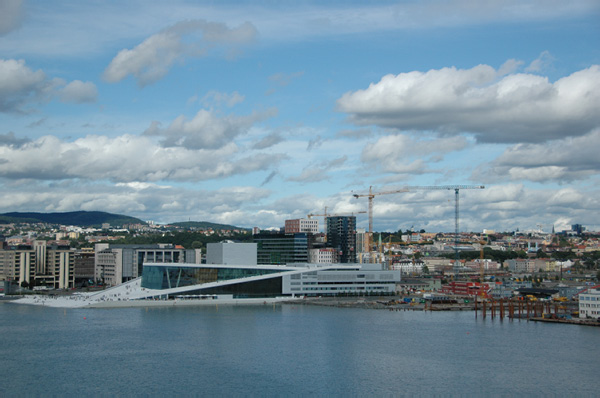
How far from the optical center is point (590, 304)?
118 feet

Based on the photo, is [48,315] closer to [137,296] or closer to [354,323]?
[137,296]

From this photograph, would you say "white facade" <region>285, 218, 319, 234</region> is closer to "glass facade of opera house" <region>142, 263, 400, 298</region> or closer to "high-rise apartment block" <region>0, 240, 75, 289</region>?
"high-rise apartment block" <region>0, 240, 75, 289</region>

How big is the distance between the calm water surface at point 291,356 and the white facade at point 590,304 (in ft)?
8.95

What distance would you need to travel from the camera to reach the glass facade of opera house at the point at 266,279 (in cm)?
4569

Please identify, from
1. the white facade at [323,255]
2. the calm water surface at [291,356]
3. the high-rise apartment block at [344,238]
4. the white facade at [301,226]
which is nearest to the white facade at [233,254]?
the calm water surface at [291,356]

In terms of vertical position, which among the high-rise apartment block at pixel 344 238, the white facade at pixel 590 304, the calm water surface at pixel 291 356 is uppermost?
the high-rise apartment block at pixel 344 238

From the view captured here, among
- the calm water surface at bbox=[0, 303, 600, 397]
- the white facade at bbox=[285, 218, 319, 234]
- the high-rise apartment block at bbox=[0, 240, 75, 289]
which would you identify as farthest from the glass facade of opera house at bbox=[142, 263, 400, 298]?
the white facade at bbox=[285, 218, 319, 234]

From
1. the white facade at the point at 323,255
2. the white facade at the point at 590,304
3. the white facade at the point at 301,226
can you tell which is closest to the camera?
the white facade at the point at 590,304

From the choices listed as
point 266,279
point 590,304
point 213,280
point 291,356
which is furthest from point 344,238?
point 291,356

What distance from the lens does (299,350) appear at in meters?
24.9

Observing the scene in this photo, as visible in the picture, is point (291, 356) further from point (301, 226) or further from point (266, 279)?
point (301, 226)

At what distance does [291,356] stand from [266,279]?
2364 centimetres

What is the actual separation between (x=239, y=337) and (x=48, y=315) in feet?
46.0

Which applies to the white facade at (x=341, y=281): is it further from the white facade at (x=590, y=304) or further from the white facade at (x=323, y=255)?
the white facade at (x=323, y=255)
